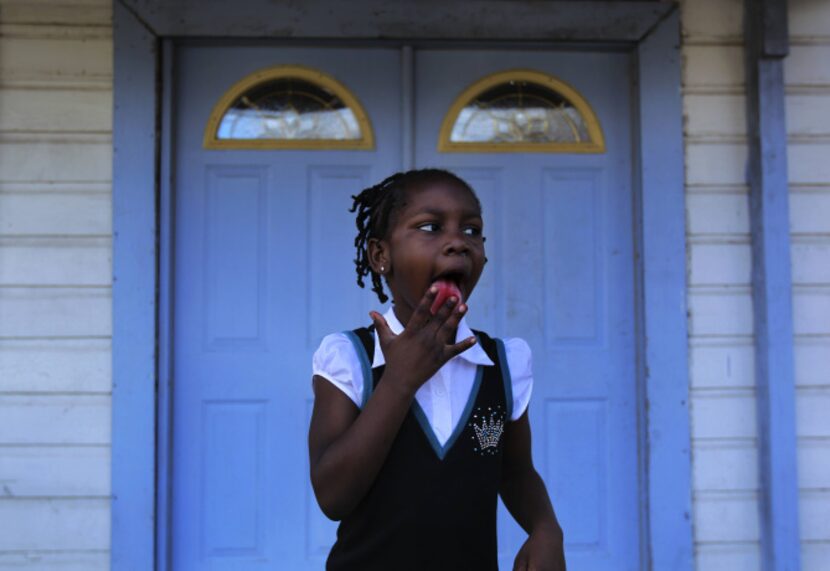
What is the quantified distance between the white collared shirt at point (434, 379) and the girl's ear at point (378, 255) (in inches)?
3.8

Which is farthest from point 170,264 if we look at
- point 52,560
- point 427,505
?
point 427,505

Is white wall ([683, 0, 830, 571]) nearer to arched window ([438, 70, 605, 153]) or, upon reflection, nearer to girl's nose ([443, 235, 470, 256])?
arched window ([438, 70, 605, 153])

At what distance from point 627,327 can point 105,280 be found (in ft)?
7.10

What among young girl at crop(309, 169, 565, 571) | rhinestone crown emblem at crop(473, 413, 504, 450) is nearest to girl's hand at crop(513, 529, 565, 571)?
young girl at crop(309, 169, 565, 571)

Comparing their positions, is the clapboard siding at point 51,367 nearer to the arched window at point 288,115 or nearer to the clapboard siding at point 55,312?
the clapboard siding at point 55,312

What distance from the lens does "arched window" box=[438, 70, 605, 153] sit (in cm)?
365

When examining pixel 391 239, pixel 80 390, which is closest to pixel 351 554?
pixel 391 239

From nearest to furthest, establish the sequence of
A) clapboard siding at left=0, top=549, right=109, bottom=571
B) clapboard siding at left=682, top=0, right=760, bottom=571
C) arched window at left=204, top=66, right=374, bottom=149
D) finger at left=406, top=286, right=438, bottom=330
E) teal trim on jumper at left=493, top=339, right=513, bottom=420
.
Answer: finger at left=406, top=286, right=438, bottom=330 < teal trim on jumper at left=493, top=339, right=513, bottom=420 < clapboard siding at left=0, top=549, right=109, bottom=571 < clapboard siding at left=682, top=0, right=760, bottom=571 < arched window at left=204, top=66, right=374, bottom=149

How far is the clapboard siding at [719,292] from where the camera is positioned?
11.3 feet

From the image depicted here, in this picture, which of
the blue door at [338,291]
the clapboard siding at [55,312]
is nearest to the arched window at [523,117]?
the blue door at [338,291]

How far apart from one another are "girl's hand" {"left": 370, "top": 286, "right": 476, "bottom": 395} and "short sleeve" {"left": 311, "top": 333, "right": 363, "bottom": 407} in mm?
113

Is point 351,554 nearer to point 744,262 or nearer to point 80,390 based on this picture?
point 80,390

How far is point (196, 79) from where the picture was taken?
3.57 m

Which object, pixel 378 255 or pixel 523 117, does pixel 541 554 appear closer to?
pixel 378 255
